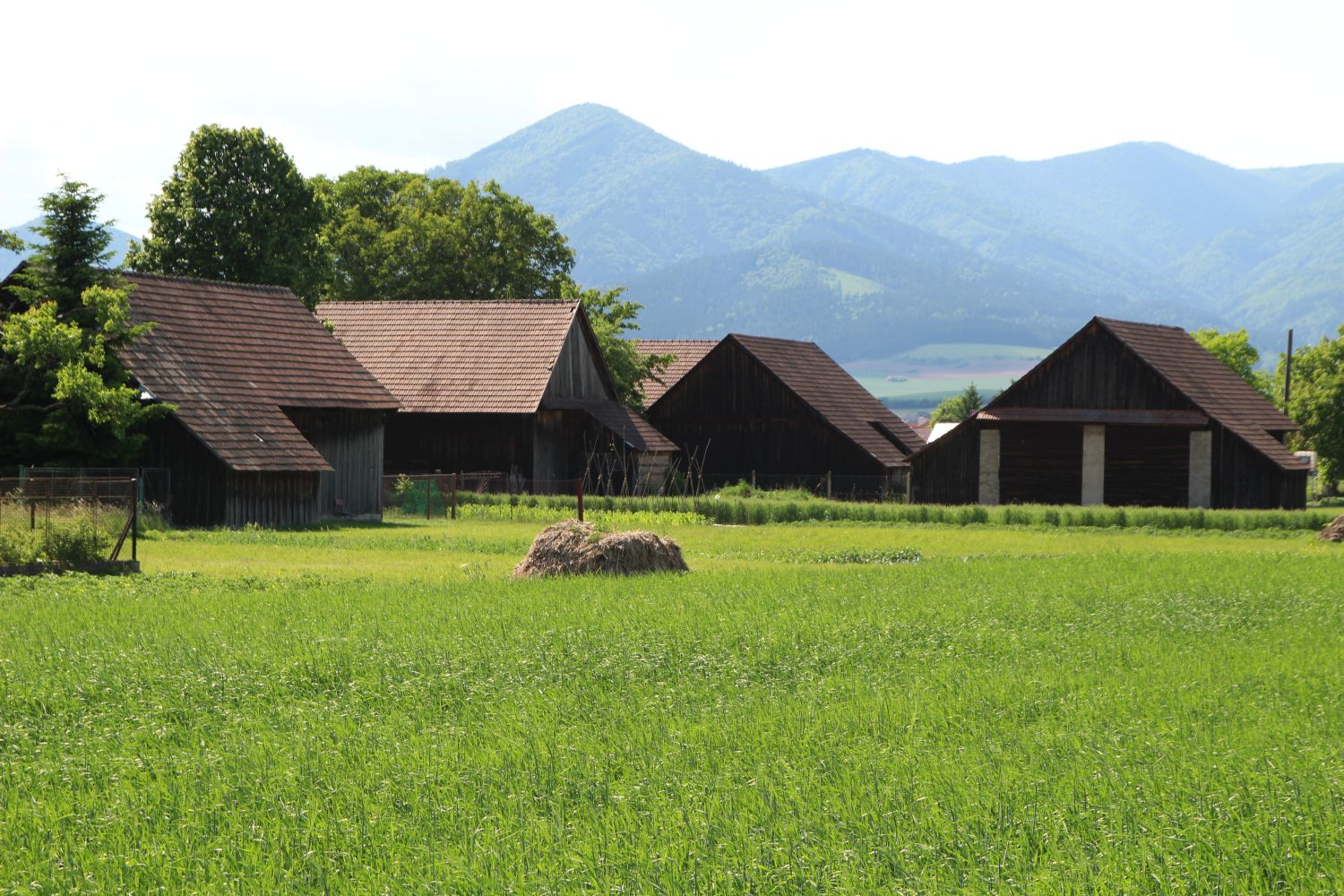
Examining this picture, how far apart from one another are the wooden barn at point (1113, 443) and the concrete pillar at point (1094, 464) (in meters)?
0.03

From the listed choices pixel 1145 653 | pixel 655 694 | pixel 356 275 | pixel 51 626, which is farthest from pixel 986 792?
pixel 356 275

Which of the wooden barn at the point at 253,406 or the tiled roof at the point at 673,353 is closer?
the wooden barn at the point at 253,406

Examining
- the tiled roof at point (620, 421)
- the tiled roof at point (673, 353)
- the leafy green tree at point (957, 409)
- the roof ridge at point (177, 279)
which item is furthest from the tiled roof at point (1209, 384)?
the leafy green tree at point (957, 409)

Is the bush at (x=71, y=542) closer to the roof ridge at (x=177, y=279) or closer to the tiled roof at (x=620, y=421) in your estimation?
the roof ridge at (x=177, y=279)

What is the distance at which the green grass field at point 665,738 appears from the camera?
29.1 feet

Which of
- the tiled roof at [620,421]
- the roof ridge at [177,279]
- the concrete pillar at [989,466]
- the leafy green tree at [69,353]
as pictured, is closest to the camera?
the leafy green tree at [69,353]

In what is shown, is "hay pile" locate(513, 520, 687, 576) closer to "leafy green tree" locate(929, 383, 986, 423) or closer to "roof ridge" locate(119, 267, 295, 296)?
"roof ridge" locate(119, 267, 295, 296)

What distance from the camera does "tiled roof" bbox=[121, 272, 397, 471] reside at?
38.9m

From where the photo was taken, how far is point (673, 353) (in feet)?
242

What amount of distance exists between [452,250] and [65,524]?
50663 millimetres

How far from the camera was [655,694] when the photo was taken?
1427cm

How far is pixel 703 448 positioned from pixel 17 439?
33.0 meters

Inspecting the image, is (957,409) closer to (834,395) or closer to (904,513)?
(834,395)

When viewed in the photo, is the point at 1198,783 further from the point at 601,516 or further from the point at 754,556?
the point at 601,516
